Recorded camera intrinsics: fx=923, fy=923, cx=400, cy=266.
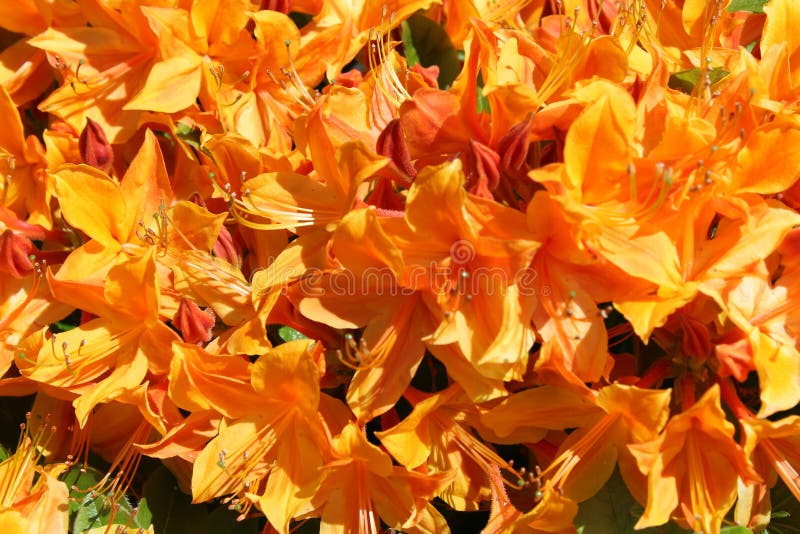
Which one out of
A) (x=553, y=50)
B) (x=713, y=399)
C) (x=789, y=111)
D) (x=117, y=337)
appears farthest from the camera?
(x=553, y=50)

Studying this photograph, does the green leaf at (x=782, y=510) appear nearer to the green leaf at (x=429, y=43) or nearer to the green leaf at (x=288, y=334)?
the green leaf at (x=288, y=334)

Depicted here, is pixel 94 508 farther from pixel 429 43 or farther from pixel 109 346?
pixel 429 43

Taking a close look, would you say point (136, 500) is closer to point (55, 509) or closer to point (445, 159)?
point (55, 509)

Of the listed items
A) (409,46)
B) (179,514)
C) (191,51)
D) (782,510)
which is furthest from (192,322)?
(782,510)

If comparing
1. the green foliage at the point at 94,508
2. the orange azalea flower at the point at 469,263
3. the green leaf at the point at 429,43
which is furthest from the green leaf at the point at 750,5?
the green foliage at the point at 94,508

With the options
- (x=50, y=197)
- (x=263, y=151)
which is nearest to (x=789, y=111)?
(x=263, y=151)
